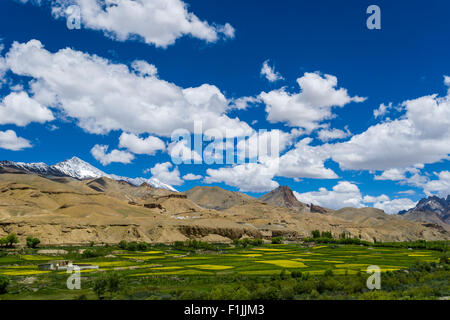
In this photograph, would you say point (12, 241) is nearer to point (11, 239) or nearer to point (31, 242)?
point (11, 239)

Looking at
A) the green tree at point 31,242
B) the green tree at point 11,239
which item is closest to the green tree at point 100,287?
the green tree at point 31,242

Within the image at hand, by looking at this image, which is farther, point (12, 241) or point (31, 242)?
point (31, 242)

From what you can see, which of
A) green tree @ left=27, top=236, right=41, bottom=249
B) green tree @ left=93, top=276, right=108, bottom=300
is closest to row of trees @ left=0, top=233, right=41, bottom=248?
green tree @ left=27, top=236, right=41, bottom=249

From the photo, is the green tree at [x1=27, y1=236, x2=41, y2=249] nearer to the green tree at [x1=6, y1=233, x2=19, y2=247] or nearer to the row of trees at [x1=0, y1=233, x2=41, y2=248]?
the row of trees at [x1=0, y1=233, x2=41, y2=248]

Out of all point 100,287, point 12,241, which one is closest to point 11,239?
point 12,241

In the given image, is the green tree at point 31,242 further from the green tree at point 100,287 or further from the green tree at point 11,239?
the green tree at point 100,287

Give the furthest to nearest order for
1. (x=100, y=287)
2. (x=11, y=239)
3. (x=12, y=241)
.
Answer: (x=12, y=241) → (x=11, y=239) → (x=100, y=287)

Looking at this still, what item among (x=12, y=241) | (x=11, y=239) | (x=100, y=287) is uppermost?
(x=100, y=287)

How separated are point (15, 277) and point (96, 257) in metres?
32.2

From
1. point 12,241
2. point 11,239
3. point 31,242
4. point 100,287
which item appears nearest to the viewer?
point 100,287
